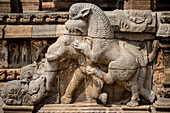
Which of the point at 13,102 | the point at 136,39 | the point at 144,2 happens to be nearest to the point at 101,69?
the point at 136,39

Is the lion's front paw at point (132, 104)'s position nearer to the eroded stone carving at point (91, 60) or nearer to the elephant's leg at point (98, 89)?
the eroded stone carving at point (91, 60)

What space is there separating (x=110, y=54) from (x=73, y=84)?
0.82 metres

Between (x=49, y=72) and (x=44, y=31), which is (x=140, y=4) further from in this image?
(x=49, y=72)

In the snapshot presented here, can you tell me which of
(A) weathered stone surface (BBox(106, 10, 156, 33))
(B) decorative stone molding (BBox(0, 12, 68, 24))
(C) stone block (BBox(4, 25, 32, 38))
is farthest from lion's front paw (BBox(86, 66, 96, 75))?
(C) stone block (BBox(4, 25, 32, 38))

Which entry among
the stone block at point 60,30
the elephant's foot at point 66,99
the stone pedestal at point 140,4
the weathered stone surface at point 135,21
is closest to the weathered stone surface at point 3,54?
the stone block at point 60,30

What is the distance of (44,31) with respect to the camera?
4.18 meters

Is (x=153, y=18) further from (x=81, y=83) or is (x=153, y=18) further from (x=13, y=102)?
(x=13, y=102)

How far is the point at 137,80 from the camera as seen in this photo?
12.6 ft

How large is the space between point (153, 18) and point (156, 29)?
18 cm

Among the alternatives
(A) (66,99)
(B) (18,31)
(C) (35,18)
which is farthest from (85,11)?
(A) (66,99)

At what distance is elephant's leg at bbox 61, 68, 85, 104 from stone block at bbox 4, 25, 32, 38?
111 centimetres

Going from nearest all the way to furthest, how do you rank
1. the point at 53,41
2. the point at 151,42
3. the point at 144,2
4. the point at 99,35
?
the point at 99,35 < the point at 151,42 < the point at 53,41 < the point at 144,2

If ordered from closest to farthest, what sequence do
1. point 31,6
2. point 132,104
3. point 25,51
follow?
point 132,104, point 25,51, point 31,6

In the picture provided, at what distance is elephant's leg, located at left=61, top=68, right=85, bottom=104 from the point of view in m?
3.94
